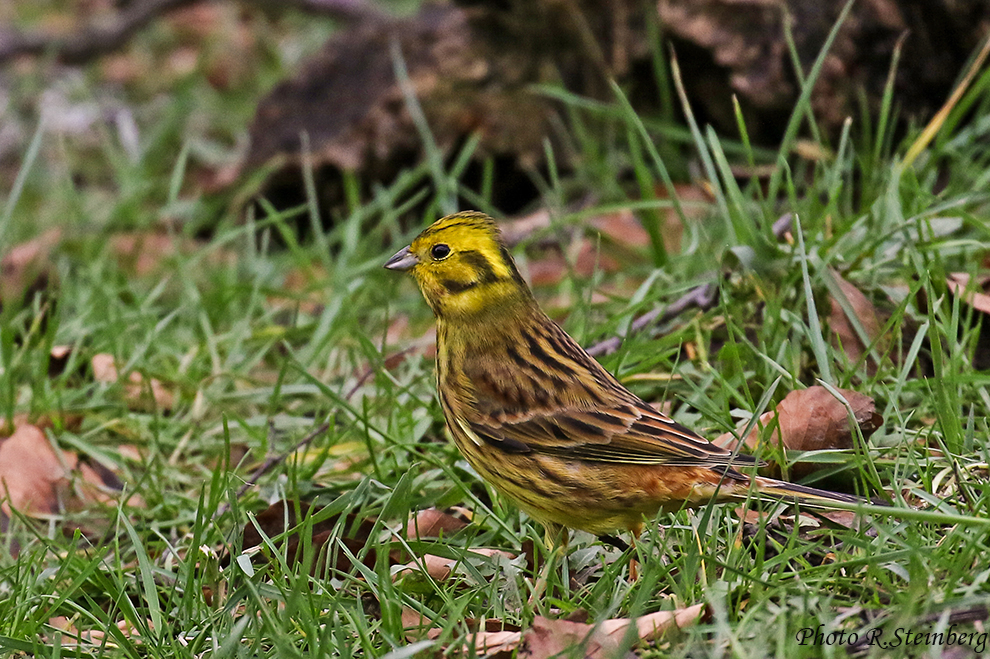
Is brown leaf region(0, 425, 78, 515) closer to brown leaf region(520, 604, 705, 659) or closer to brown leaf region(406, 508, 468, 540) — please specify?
brown leaf region(406, 508, 468, 540)

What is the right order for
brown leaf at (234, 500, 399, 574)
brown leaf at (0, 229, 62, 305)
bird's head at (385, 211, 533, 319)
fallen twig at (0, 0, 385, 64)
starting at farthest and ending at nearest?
fallen twig at (0, 0, 385, 64) < brown leaf at (0, 229, 62, 305) < bird's head at (385, 211, 533, 319) < brown leaf at (234, 500, 399, 574)

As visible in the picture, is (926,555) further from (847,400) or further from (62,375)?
(62,375)


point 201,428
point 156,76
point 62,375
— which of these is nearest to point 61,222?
point 62,375

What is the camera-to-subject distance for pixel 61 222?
7.05 meters

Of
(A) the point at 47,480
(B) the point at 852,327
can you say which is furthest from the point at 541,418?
(A) the point at 47,480

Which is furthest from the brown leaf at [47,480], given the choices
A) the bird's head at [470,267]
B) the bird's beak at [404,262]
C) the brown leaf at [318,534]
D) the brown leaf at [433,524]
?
the bird's head at [470,267]

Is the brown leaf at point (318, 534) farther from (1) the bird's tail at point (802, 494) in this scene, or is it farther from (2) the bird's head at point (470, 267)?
(1) the bird's tail at point (802, 494)

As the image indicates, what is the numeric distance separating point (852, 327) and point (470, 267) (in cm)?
141

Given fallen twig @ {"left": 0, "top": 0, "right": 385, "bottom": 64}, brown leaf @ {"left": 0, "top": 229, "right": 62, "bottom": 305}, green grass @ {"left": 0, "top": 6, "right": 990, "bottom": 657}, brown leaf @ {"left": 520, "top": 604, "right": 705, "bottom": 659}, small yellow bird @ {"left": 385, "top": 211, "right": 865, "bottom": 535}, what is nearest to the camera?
brown leaf @ {"left": 520, "top": 604, "right": 705, "bottom": 659}

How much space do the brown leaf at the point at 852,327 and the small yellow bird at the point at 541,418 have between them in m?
0.97

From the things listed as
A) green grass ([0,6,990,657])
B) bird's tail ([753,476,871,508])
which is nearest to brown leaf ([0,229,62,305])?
green grass ([0,6,990,657])

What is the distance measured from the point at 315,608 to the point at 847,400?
177cm

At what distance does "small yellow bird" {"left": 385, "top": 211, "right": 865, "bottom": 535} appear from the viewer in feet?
11.0

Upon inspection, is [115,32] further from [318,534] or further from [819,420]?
[819,420]
